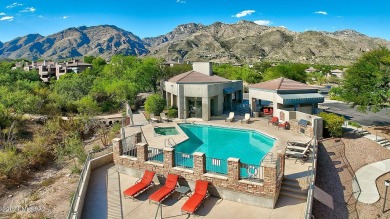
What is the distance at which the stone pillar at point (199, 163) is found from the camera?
40.2 feet

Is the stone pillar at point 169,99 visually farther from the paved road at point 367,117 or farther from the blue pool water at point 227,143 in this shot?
the paved road at point 367,117

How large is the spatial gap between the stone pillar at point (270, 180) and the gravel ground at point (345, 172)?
2.40 meters

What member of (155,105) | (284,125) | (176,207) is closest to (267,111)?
(284,125)

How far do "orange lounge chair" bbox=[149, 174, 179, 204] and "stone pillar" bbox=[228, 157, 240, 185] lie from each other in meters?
2.57

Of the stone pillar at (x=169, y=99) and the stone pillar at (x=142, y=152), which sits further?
the stone pillar at (x=169, y=99)

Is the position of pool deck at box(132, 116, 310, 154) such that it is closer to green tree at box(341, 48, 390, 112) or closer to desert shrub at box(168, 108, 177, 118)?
desert shrub at box(168, 108, 177, 118)

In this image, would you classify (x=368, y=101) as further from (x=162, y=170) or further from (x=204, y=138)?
(x=162, y=170)

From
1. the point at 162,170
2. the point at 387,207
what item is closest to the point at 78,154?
the point at 162,170

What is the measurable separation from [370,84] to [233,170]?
72.3 ft

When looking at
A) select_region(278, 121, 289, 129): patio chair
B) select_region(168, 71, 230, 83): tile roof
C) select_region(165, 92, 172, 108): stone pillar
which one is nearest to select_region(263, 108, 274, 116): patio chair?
select_region(278, 121, 289, 129): patio chair

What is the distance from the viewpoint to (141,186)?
12.5 m

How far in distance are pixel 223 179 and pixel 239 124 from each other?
15.3m

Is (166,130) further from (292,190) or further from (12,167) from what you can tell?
(292,190)

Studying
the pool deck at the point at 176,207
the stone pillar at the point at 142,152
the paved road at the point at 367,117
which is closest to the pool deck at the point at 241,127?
the stone pillar at the point at 142,152
